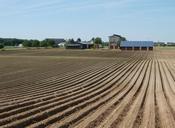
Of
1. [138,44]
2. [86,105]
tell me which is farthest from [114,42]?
[86,105]

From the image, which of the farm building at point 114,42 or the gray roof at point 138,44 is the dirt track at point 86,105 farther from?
the farm building at point 114,42

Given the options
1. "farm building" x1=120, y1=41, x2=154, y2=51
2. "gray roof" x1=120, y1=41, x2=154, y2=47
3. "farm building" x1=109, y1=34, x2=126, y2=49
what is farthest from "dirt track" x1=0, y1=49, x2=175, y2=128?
"farm building" x1=109, y1=34, x2=126, y2=49

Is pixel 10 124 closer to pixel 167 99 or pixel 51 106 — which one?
pixel 51 106

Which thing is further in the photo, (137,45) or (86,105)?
(137,45)

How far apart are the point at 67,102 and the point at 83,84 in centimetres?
617

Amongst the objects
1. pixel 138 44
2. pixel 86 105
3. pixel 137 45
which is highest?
pixel 86 105

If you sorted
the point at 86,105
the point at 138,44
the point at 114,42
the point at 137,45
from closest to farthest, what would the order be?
the point at 86,105 < the point at 137,45 < the point at 138,44 < the point at 114,42

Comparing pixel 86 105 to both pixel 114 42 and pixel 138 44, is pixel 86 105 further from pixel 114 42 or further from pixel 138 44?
pixel 114 42

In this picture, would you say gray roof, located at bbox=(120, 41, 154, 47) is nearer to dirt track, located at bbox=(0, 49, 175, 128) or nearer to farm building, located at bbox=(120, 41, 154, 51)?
farm building, located at bbox=(120, 41, 154, 51)

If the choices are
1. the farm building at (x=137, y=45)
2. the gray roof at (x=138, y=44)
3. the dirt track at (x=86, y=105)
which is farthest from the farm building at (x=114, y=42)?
the dirt track at (x=86, y=105)

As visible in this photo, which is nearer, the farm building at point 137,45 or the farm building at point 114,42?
the farm building at point 137,45

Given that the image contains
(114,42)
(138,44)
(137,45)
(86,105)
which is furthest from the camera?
(114,42)

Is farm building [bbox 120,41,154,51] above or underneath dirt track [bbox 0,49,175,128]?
underneath

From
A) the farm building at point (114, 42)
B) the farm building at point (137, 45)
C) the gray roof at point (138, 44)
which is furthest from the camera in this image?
the farm building at point (114, 42)
